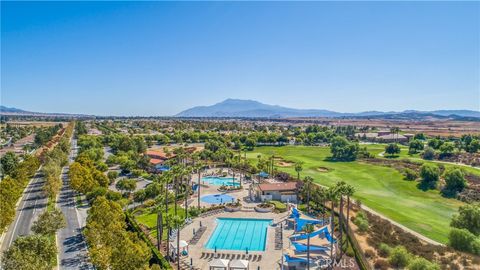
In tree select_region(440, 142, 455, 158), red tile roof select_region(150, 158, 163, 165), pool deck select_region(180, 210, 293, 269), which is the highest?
tree select_region(440, 142, 455, 158)

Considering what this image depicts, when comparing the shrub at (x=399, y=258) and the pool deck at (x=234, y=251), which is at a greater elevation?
the shrub at (x=399, y=258)

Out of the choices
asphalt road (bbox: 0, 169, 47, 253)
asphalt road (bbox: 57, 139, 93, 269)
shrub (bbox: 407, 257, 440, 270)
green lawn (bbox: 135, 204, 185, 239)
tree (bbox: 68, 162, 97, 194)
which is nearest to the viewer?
shrub (bbox: 407, 257, 440, 270)

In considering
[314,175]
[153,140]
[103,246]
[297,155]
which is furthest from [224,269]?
[153,140]

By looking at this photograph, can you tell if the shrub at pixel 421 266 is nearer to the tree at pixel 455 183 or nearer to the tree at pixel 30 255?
the tree at pixel 30 255

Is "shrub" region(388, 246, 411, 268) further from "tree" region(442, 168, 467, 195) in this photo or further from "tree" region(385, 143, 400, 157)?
"tree" region(385, 143, 400, 157)

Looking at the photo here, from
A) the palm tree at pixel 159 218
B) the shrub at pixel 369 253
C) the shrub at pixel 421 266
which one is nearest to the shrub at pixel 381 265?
the shrub at pixel 369 253

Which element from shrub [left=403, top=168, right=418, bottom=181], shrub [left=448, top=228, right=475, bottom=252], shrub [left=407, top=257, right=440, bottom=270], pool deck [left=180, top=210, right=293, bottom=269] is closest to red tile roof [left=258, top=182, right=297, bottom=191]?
pool deck [left=180, top=210, right=293, bottom=269]

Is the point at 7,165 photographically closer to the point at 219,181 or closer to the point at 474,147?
the point at 219,181
